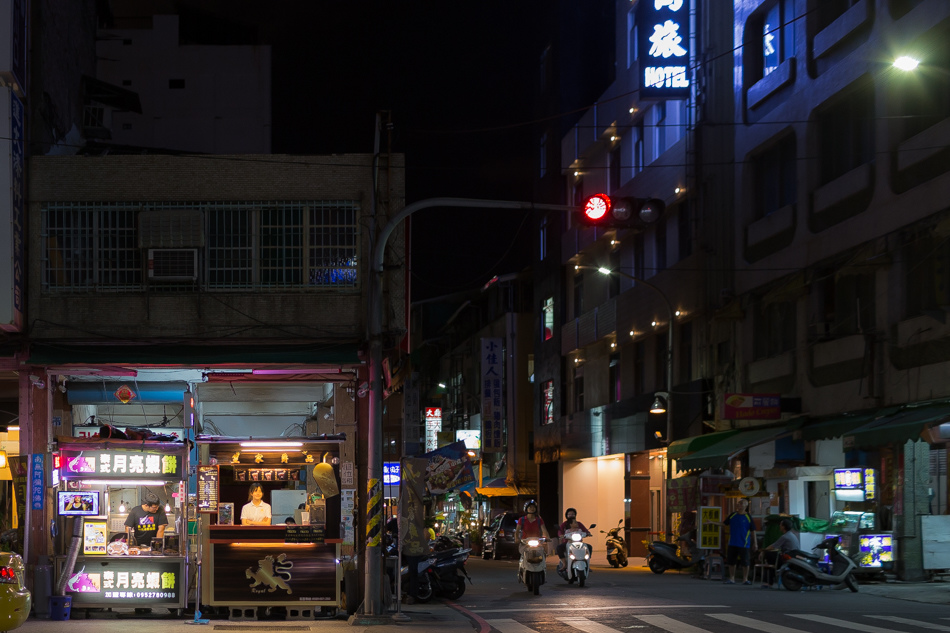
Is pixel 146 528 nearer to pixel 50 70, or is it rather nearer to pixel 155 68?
pixel 50 70

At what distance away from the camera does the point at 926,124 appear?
2203 centimetres

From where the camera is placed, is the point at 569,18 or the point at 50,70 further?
the point at 569,18

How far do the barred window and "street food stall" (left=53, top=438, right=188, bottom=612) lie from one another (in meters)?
3.05

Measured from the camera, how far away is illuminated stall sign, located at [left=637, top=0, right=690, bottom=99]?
3194cm

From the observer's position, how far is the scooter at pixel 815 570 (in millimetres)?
21562

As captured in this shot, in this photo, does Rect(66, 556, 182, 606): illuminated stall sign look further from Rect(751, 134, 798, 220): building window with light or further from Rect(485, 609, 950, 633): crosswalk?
Rect(751, 134, 798, 220): building window with light

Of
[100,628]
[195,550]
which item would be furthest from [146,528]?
[100,628]

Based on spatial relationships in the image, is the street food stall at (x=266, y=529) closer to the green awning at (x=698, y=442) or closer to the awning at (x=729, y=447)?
the awning at (x=729, y=447)

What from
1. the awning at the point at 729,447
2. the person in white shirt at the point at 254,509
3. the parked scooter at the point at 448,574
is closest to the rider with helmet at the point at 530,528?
the parked scooter at the point at 448,574

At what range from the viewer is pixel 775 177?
1147 inches

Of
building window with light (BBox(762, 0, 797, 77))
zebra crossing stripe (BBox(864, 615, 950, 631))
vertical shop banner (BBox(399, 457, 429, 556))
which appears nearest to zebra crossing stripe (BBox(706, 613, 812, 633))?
zebra crossing stripe (BBox(864, 615, 950, 631))

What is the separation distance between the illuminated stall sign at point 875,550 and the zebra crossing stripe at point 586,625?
8.27 metres

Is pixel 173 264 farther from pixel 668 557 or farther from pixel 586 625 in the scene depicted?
pixel 668 557

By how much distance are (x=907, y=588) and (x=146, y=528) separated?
1385 centimetres
